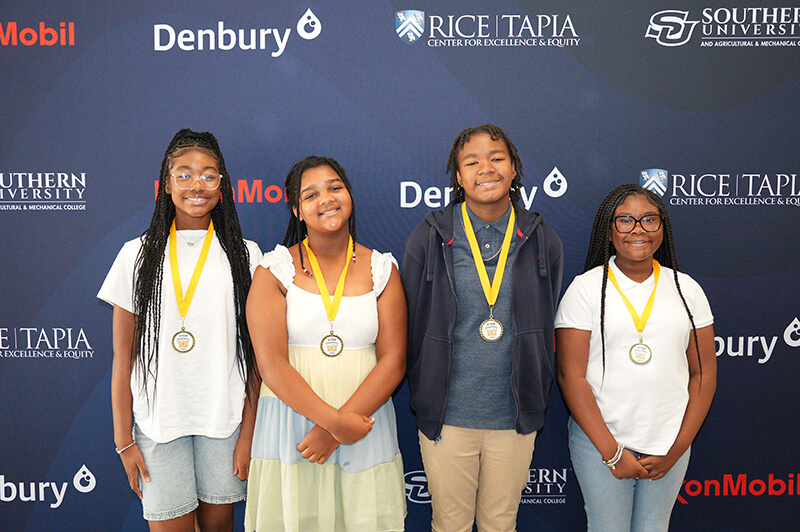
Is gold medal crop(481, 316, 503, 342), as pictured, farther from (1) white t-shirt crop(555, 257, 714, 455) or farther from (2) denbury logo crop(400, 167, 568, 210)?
(2) denbury logo crop(400, 167, 568, 210)

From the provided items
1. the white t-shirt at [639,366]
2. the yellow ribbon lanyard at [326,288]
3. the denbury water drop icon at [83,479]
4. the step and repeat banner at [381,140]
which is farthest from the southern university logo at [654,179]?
the denbury water drop icon at [83,479]

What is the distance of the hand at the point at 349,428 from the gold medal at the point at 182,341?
0.64 meters

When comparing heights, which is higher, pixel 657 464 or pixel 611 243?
pixel 611 243

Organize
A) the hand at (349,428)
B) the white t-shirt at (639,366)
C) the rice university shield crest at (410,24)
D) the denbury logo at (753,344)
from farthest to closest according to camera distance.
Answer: the denbury logo at (753,344)
the rice university shield crest at (410,24)
the white t-shirt at (639,366)
the hand at (349,428)

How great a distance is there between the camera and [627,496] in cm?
213

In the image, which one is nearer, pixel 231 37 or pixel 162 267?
pixel 162 267

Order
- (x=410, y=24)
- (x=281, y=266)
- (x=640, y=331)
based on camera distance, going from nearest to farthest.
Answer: (x=281, y=266)
(x=640, y=331)
(x=410, y=24)

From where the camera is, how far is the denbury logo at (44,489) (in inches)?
111

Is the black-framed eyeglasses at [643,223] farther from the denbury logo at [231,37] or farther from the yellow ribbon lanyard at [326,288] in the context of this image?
the denbury logo at [231,37]

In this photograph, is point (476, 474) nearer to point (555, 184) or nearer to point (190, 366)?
point (190, 366)

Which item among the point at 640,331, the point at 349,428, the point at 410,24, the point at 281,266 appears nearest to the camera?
the point at 349,428

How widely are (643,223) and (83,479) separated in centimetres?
300

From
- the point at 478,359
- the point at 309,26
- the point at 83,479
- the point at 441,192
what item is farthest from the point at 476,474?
the point at 309,26

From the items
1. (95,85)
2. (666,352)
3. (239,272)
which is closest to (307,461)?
(239,272)
